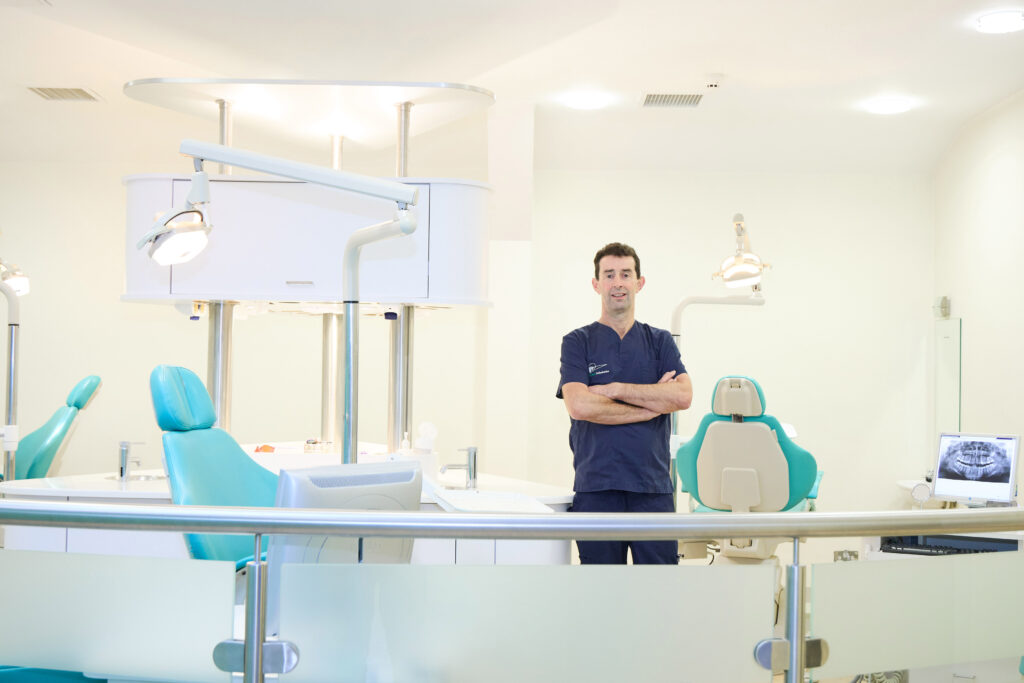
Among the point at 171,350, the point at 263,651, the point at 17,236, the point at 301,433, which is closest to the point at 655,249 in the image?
the point at 301,433

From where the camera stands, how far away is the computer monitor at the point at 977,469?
409cm

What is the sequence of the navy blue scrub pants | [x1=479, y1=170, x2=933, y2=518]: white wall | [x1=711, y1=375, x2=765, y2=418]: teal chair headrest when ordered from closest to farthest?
the navy blue scrub pants, [x1=711, y1=375, x2=765, y2=418]: teal chair headrest, [x1=479, y1=170, x2=933, y2=518]: white wall

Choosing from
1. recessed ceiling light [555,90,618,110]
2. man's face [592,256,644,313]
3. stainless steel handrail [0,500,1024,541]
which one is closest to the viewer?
stainless steel handrail [0,500,1024,541]

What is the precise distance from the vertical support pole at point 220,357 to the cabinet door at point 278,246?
1.05 ft

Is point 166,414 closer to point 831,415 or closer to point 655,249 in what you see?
point 655,249

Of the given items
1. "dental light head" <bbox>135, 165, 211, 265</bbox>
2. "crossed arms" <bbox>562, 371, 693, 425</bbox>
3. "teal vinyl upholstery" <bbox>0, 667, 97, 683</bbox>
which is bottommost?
"teal vinyl upholstery" <bbox>0, 667, 97, 683</bbox>

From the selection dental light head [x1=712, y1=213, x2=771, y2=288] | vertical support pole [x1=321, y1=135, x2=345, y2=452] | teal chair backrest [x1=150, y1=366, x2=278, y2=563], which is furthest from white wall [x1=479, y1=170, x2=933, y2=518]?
teal chair backrest [x1=150, y1=366, x2=278, y2=563]

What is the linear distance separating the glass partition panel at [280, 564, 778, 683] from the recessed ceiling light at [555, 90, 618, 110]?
14.1 ft

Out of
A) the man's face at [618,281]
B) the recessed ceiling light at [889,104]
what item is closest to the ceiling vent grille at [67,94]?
the man's face at [618,281]

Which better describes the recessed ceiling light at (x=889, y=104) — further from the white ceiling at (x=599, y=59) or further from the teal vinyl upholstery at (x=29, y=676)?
the teal vinyl upholstery at (x=29, y=676)

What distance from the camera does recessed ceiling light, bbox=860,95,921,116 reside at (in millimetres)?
5719

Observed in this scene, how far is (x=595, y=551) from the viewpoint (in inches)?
112

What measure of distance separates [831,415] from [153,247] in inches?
206

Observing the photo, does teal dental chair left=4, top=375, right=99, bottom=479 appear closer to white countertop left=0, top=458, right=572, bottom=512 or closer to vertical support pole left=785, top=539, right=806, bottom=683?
white countertop left=0, top=458, right=572, bottom=512
